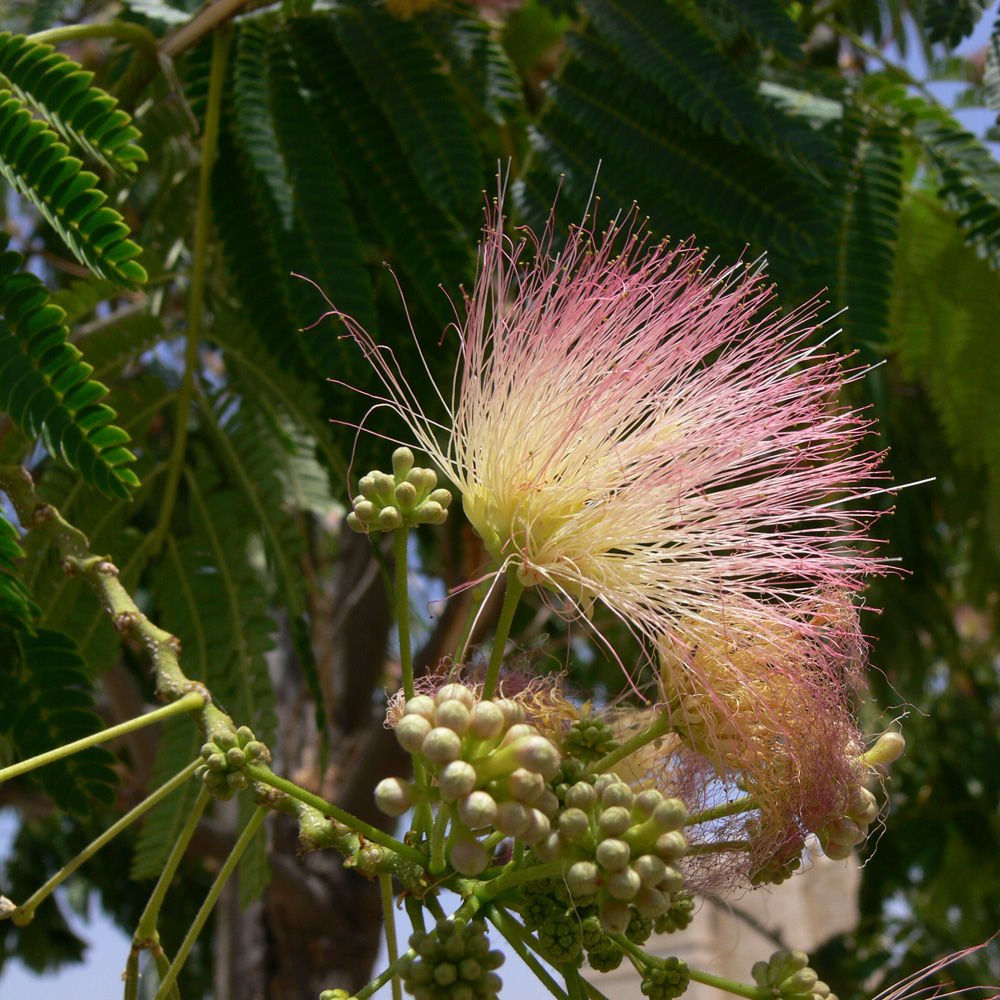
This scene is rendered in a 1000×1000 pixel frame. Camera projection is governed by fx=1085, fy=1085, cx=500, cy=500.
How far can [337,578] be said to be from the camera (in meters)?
5.41

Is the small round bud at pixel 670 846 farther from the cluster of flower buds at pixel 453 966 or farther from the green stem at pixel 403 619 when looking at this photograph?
the green stem at pixel 403 619

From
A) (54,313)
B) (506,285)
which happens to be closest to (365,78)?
(506,285)

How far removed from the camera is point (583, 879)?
107cm

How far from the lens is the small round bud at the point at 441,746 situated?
3.54 ft

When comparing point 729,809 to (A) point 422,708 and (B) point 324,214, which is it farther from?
(B) point 324,214

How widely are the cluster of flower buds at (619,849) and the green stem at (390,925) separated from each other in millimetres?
258

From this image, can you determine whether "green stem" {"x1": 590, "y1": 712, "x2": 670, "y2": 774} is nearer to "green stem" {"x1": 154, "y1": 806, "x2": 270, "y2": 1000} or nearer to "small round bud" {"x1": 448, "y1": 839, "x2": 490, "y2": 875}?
"small round bud" {"x1": 448, "y1": 839, "x2": 490, "y2": 875}

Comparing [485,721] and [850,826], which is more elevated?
[485,721]

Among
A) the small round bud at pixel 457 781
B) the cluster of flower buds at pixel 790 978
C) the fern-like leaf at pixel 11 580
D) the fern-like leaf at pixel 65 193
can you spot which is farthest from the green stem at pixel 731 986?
the fern-like leaf at pixel 65 193

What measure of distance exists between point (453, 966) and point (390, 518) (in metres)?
0.54

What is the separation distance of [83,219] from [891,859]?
177 inches

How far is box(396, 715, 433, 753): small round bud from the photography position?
110cm

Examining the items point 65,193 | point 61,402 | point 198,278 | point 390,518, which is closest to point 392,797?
point 390,518

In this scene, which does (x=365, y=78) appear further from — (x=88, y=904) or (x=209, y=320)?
(x=88, y=904)
